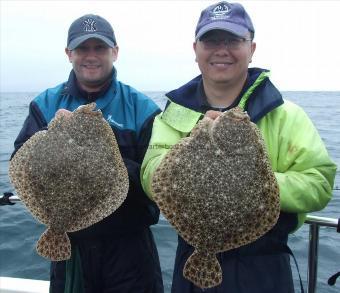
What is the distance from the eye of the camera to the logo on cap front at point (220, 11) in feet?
10.4

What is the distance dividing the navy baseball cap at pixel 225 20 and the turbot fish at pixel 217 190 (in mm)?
724

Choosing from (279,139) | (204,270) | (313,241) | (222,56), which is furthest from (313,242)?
(222,56)

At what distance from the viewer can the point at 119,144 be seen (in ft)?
12.2

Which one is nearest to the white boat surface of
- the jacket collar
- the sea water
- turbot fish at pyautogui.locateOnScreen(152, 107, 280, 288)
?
the sea water

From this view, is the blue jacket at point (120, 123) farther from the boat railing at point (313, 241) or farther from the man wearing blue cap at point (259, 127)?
the boat railing at point (313, 241)

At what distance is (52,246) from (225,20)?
2.02 m

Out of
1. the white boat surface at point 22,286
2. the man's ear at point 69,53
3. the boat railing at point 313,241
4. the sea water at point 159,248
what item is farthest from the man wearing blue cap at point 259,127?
the sea water at point 159,248

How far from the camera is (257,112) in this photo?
3.05 meters

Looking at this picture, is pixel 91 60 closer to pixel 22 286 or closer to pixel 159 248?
pixel 22 286

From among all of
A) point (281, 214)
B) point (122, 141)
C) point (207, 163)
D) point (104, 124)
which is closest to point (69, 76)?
point (122, 141)

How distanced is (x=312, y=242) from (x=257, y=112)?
1393mm

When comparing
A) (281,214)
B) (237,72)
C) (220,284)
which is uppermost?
(237,72)

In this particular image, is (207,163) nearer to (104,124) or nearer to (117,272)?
(104,124)

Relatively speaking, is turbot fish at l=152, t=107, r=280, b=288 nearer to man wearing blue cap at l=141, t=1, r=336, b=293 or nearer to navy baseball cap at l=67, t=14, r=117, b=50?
man wearing blue cap at l=141, t=1, r=336, b=293
